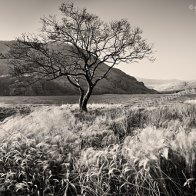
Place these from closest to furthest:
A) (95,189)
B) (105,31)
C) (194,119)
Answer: (95,189)
(194,119)
(105,31)

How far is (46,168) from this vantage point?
4.36 metres

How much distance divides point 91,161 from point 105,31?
16.5 metres

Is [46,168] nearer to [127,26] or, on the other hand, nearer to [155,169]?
[155,169]

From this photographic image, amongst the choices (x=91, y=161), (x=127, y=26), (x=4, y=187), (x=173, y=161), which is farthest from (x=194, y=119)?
(x=127, y=26)

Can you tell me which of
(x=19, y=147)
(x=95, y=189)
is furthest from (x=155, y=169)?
(x=19, y=147)

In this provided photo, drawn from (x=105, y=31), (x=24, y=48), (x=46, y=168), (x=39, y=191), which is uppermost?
(x=105, y=31)

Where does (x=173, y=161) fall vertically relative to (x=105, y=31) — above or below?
below

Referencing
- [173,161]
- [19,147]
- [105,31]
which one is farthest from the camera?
[105,31]

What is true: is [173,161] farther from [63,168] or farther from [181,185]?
[63,168]

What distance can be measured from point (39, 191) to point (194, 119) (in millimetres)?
5530

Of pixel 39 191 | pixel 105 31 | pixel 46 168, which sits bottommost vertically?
pixel 39 191

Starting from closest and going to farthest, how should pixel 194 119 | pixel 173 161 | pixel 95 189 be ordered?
pixel 95 189 → pixel 173 161 → pixel 194 119

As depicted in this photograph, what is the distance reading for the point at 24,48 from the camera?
18.4 m

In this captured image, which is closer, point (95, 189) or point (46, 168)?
point (95, 189)
